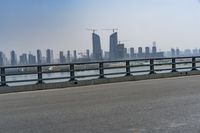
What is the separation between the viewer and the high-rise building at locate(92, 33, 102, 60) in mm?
25625

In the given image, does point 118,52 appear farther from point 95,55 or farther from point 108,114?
point 108,114

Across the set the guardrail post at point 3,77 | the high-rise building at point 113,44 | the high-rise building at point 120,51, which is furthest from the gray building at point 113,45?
the guardrail post at point 3,77

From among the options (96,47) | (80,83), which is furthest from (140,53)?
(80,83)

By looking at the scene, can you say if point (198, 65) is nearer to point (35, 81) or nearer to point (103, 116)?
point (35, 81)

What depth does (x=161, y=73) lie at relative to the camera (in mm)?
24141

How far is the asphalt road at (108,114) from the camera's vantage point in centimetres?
869

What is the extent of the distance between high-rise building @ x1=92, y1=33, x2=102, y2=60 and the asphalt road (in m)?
11.1

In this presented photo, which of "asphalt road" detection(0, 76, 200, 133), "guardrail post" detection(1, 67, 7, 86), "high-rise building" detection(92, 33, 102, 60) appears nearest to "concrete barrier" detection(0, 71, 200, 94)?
"guardrail post" detection(1, 67, 7, 86)

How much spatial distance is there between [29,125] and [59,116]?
1234mm

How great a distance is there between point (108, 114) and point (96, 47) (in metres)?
17.6

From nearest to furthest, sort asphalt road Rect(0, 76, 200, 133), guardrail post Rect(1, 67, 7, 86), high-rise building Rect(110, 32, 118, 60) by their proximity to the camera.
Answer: asphalt road Rect(0, 76, 200, 133), guardrail post Rect(1, 67, 7, 86), high-rise building Rect(110, 32, 118, 60)

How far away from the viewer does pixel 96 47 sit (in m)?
28.0

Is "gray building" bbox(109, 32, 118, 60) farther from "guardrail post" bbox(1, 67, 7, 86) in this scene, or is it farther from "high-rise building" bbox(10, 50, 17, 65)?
"guardrail post" bbox(1, 67, 7, 86)

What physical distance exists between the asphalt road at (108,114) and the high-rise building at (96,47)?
11.1m
